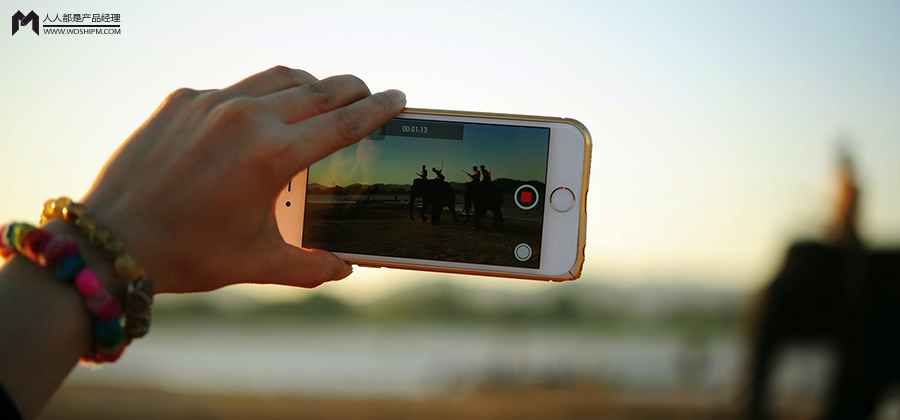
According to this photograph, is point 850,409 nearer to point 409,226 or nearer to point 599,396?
point 409,226

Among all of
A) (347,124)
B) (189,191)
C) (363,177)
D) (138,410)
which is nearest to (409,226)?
(363,177)

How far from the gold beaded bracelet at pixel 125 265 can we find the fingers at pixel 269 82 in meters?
0.46

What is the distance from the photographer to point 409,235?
2297 mm

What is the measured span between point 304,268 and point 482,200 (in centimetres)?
78

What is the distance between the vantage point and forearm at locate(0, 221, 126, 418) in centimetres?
97

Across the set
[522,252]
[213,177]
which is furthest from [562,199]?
[213,177]

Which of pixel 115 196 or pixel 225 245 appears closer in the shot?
pixel 115 196

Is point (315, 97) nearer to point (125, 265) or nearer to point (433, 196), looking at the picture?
point (125, 265)

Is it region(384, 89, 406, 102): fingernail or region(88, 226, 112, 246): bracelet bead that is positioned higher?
region(384, 89, 406, 102): fingernail

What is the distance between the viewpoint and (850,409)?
6.68 metres

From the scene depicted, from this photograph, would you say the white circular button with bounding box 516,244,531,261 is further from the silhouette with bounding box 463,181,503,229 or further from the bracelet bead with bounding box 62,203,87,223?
the bracelet bead with bounding box 62,203,87,223

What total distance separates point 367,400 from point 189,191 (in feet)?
63.2

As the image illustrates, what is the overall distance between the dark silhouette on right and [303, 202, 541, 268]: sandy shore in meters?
5.03

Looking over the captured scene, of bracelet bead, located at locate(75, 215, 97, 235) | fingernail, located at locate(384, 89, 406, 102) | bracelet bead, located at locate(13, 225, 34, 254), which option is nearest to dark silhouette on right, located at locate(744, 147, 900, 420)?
fingernail, located at locate(384, 89, 406, 102)
